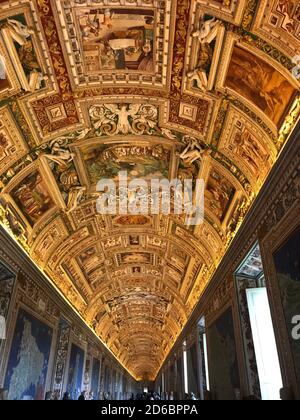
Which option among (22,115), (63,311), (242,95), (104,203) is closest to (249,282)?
(242,95)

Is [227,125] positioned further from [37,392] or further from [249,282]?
[37,392]

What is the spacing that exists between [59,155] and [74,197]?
2.54m

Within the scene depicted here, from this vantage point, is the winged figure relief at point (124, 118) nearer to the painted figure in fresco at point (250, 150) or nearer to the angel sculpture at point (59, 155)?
the angel sculpture at point (59, 155)

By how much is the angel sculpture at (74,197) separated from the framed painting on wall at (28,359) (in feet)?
14.0

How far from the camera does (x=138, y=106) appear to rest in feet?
34.5

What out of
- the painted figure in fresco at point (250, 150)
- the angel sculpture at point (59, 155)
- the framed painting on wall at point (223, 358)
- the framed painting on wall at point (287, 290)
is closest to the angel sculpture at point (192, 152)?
the painted figure in fresco at point (250, 150)

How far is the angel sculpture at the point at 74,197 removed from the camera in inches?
531

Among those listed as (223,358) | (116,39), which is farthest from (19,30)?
(223,358)

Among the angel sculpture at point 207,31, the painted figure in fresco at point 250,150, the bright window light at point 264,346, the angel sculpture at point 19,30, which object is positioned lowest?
the bright window light at point 264,346

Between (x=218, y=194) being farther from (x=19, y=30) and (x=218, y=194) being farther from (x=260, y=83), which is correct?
(x=19, y=30)

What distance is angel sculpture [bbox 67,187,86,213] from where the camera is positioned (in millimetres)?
13496

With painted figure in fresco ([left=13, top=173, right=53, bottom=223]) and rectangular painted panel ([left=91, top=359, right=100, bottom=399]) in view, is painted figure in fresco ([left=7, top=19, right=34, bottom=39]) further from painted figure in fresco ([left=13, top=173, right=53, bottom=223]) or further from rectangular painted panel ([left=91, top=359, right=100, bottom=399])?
rectangular painted panel ([left=91, top=359, right=100, bottom=399])

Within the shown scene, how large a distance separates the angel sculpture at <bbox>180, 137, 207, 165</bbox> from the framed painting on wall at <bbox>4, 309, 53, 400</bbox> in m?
7.88

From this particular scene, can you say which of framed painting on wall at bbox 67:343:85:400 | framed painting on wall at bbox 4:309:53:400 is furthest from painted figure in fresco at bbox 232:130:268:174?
framed painting on wall at bbox 67:343:85:400
